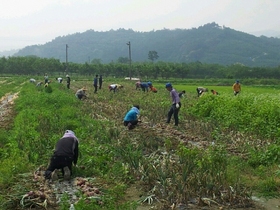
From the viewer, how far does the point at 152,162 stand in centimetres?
706

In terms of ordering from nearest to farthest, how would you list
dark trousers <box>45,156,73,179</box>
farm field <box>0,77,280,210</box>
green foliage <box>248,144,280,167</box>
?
farm field <box>0,77,280,210</box>
dark trousers <box>45,156,73,179</box>
green foliage <box>248,144,280,167</box>

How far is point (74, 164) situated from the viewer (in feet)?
22.6

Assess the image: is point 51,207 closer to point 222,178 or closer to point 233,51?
point 222,178

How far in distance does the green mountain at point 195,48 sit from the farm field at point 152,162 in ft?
401

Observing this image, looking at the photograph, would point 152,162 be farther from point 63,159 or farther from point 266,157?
point 266,157

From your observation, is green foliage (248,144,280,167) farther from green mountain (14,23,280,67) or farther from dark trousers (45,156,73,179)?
green mountain (14,23,280,67)

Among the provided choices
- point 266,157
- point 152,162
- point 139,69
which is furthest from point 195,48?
point 152,162

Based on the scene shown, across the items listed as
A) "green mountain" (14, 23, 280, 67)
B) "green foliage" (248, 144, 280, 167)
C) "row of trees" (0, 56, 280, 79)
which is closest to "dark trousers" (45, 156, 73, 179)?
"green foliage" (248, 144, 280, 167)

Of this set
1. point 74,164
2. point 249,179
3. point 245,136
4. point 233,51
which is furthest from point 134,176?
point 233,51

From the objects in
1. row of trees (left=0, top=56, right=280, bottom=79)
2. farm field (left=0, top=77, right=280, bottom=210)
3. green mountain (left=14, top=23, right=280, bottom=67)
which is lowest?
farm field (left=0, top=77, right=280, bottom=210)

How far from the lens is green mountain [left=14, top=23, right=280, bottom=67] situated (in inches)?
5535

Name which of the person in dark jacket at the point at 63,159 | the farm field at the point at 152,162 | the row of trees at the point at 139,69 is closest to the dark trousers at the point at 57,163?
the person in dark jacket at the point at 63,159

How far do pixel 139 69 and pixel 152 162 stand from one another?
6434 centimetres

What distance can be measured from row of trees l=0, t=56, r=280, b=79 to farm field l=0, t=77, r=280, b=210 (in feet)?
187
